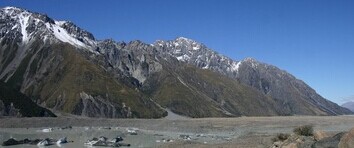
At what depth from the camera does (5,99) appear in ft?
488

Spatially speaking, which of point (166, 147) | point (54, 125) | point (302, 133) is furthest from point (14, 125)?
point (302, 133)

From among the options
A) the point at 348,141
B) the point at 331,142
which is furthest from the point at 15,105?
the point at 348,141

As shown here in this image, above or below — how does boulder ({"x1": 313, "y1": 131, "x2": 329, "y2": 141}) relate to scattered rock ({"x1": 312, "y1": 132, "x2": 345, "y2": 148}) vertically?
above

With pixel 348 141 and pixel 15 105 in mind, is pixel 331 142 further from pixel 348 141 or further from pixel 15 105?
pixel 15 105

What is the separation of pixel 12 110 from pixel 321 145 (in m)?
132

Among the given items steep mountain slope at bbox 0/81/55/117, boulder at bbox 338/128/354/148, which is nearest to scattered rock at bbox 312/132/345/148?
boulder at bbox 338/128/354/148

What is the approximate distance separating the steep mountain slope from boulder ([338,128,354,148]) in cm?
13145

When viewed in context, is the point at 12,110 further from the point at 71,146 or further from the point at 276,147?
the point at 276,147

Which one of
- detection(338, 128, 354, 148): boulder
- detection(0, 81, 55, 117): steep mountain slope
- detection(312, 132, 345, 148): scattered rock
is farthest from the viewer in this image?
detection(0, 81, 55, 117): steep mountain slope

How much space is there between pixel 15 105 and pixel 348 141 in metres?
140

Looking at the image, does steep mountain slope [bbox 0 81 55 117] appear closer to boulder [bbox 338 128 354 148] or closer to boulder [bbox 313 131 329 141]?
boulder [bbox 313 131 329 141]

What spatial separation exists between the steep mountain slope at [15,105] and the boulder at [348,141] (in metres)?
131

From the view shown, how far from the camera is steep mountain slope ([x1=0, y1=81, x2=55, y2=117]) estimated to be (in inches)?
5709

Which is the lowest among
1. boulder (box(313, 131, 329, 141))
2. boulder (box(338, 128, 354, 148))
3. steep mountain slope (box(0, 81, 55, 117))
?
boulder (box(338, 128, 354, 148))
